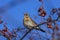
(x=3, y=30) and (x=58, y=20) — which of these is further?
(x=3, y=30)

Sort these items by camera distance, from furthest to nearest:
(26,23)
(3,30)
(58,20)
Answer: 1. (26,23)
2. (3,30)
3. (58,20)

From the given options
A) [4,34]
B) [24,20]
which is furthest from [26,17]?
[4,34]

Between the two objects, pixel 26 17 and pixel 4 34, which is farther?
pixel 26 17

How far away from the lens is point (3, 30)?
5.66m

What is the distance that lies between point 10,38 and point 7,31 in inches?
19.7

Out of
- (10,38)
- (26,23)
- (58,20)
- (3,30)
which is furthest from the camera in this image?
(26,23)

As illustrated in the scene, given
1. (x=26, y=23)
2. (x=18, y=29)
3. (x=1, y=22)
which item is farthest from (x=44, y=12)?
(x=26, y=23)

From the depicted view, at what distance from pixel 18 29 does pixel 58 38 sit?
1.28 m

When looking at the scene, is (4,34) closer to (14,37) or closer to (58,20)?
(14,37)

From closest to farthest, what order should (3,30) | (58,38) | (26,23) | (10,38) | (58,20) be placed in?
(58,20) → (58,38) → (10,38) → (3,30) → (26,23)

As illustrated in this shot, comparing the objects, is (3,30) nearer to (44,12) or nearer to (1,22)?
(1,22)

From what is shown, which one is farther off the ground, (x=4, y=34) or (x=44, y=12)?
(x=44, y=12)

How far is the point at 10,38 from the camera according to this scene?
17.2 ft

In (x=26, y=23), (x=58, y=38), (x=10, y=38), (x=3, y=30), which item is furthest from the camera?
(x=26, y=23)
